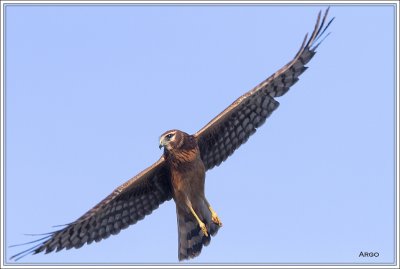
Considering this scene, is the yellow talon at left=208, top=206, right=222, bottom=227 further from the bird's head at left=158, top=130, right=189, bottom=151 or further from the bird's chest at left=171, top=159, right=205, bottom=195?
the bird's head at left=158, top=130, right=189, bottom=151

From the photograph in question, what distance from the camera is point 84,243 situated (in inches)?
866

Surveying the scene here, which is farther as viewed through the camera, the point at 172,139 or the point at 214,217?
the point at 214,217

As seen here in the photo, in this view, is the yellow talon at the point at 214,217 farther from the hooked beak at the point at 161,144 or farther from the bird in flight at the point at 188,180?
the hooked beak at the point at 161,144

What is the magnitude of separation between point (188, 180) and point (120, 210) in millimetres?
1564

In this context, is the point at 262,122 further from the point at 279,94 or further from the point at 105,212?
the point at 105,212

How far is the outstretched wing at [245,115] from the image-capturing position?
21375mm

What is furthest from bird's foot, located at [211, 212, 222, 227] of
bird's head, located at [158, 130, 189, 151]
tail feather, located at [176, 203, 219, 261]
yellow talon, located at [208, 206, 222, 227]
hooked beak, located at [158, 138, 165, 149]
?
hooked beak, located at [158, 138, 165, 149]

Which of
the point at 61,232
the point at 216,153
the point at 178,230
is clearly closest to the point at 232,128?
the point at 216,153

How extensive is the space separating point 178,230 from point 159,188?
0.80m

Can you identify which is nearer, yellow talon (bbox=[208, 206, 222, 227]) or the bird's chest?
the bird's chest

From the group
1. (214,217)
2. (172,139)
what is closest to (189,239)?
(214,217)

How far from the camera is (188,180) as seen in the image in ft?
70.3

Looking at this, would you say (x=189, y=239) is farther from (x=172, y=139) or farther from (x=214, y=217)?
(x=172, y=139)

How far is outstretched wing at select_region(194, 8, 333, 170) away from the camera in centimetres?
2138
